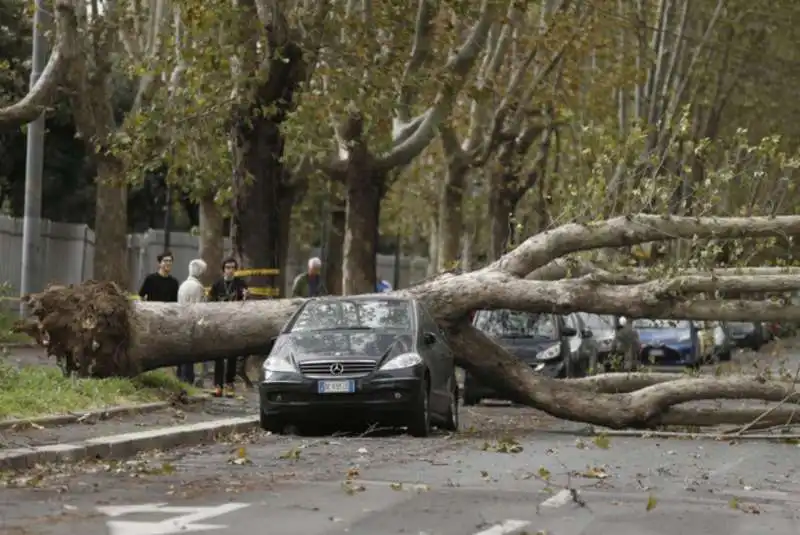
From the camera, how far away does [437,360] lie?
64.6 ft

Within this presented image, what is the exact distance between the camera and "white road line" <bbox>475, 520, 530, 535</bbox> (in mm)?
10508

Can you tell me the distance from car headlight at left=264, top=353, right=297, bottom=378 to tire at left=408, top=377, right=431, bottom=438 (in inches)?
50.6

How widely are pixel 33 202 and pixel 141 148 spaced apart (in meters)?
6.05

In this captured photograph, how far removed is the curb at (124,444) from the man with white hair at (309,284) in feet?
30.9

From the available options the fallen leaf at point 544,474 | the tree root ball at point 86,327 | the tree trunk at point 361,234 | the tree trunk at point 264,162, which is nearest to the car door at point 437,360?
the tree root ball at point 86,327

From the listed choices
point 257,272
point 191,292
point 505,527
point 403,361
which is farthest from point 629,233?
point 505,527

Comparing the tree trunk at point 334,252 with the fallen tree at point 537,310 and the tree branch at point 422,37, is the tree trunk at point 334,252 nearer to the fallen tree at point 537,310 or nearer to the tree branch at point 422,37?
the tree branch at point 422,37

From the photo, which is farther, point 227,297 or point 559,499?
point 227,297

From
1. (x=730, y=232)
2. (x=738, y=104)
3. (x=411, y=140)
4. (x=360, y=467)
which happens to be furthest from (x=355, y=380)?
(x=738, y=104)

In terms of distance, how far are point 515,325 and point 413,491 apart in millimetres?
15789

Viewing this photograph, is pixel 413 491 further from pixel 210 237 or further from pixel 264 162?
pixel 210 237

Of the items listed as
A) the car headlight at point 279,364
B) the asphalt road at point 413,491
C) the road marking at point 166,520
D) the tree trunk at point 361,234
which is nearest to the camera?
the road marking at point 166,520

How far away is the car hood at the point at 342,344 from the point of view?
18.9 metres

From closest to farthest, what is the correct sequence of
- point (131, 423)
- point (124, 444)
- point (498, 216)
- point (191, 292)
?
point (124, 444) < point (131, 423) < point (191, 292) < point (498, 216)
